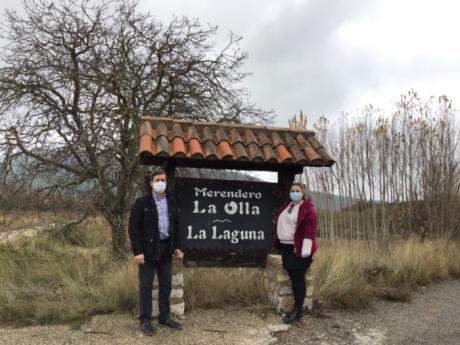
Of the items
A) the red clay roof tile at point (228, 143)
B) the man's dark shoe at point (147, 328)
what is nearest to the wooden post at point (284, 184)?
the red clay roof tile at point (228, 143)

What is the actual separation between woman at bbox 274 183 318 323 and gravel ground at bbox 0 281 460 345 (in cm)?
37

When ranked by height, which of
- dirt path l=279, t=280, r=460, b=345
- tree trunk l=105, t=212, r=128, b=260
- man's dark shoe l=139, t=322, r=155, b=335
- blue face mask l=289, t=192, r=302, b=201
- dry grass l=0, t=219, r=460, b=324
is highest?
blue face mask l=289, t=192, r=302, b=201

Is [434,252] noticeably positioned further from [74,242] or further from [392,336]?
[74,242]

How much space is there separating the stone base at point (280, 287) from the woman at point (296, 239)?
0.14m

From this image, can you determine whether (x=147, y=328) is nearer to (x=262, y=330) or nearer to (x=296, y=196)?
(x=262, y=330)

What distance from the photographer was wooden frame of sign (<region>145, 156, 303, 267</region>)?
18.4 ft

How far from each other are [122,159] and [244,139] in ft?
12.4

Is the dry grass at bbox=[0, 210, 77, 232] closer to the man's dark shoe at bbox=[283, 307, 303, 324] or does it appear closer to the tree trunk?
the tree trunk

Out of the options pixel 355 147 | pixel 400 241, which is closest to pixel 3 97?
pixel 355 147

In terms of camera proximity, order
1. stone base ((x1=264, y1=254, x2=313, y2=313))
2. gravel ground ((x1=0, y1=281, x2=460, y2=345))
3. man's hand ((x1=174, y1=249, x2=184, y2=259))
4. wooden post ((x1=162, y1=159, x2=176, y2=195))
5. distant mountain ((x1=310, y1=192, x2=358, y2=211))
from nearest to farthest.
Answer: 1. gravel ground ((x1=0, y1=281, x2=460, y2=345))
2. man's hand ((x1=174, y1=249, x2=184, y2=259))
3. wooden post ((x1=162, y1=159, x2=176, y2=195))
4. stone base ((x1=264, y1=254, x2=313, y2=313))
5. distant mountain ((x1=310, y1=192, x2=358, y2=211))

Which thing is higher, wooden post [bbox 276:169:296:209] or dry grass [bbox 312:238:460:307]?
wooden post [bbox 276:169:296:209]

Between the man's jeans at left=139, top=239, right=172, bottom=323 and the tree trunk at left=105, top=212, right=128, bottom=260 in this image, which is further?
the tree trunk at left=105, top=212, right=128, bottom=260

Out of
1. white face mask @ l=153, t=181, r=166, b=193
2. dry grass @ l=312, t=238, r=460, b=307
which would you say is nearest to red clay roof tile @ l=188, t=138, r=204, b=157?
white face mask @ l=153, t=181, r=166, b=193

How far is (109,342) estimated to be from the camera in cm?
452
